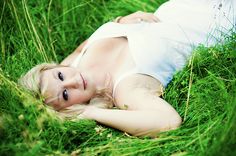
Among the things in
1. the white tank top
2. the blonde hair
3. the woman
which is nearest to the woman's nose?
the woman

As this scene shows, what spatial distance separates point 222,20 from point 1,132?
1663mm

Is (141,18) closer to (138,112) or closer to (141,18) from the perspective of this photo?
(141,18)

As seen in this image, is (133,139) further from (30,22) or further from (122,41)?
(30,22)

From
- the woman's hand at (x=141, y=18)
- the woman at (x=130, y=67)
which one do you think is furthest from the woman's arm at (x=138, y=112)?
the woman's hand at (x=141, y=18)

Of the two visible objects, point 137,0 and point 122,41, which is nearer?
point 122,41

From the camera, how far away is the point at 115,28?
135 inches

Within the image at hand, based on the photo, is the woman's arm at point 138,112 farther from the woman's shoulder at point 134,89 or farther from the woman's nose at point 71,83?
the woman's nose at point 71,83

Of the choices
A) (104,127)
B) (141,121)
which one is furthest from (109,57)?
(141,121)

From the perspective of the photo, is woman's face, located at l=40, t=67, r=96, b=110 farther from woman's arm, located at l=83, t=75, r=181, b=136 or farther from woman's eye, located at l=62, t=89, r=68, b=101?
woman's arm, located at l=83, t=75, r=181, b=136

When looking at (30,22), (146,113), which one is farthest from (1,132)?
(30,22)

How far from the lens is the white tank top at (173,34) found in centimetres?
312

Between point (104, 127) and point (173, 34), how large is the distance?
85 centimetres

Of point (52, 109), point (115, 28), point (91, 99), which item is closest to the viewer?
point (52, 109)

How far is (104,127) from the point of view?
2.86 m
